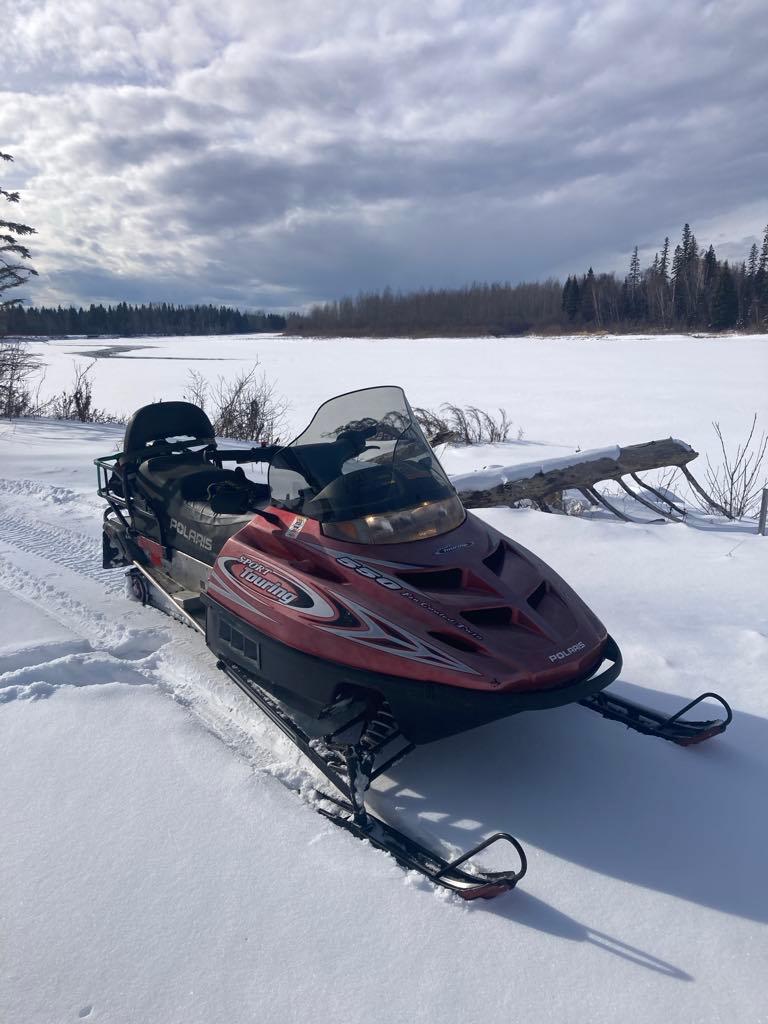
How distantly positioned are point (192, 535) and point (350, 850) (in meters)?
1.84

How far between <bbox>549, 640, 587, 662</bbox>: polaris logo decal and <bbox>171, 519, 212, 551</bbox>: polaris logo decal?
5.86 feet

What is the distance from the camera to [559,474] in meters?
5.98

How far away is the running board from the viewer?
248 cm

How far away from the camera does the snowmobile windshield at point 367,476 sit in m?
2.46

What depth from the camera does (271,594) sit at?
8.29ft

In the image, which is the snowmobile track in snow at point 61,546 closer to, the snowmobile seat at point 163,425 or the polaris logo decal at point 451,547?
the snowmobile seat at point 163,425

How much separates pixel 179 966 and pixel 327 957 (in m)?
0.37

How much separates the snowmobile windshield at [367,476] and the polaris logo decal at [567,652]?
617 millimetres

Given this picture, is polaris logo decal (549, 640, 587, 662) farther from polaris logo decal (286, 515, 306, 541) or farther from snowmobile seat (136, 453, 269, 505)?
snowmobile seat (136, 453, 269, 505)

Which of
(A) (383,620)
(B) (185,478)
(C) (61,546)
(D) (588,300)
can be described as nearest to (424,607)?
(A) (383,620)

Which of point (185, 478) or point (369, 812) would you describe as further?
point (185, 478)

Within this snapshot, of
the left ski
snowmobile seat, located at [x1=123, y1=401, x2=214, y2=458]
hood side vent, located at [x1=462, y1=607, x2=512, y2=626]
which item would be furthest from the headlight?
snowmobile seat, located at [x1=123, y1=401, x2=214, y2=458]

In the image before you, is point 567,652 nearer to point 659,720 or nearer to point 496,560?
point 496,560

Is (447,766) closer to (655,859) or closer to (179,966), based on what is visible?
(655,859)
